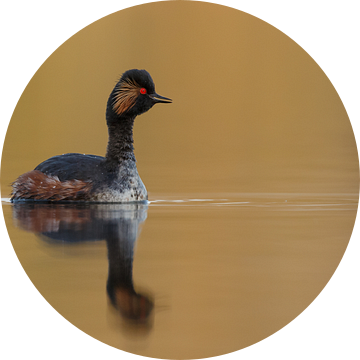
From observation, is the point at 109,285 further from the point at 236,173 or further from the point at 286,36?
the point at 286,36

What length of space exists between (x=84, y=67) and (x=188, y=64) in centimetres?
121

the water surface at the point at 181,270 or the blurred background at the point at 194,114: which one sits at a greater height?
the blurred background at the point at 194,114

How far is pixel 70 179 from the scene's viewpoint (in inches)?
282

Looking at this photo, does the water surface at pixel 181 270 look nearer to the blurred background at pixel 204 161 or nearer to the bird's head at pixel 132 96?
the blurred background at pixel 204 161

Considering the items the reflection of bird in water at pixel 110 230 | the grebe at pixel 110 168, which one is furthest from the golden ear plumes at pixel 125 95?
the reflection of bird in water at pixel 110 230

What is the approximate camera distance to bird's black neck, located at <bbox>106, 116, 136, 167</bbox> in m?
7.34

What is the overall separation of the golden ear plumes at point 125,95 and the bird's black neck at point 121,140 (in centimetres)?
14

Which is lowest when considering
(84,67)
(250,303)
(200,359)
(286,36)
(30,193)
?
(200,359)

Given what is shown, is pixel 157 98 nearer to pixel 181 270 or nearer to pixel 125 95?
→ pixel 125 95

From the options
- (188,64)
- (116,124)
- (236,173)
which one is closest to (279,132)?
(236,173)

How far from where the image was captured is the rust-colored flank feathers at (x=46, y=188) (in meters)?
7.11

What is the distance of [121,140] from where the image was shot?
24.2 feet

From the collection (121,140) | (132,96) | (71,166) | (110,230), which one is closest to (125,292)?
(110,230)

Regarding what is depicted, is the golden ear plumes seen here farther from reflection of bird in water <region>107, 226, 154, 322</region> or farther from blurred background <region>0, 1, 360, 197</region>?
reflection of bird in water <region>107, 226, 154, 322</region>
